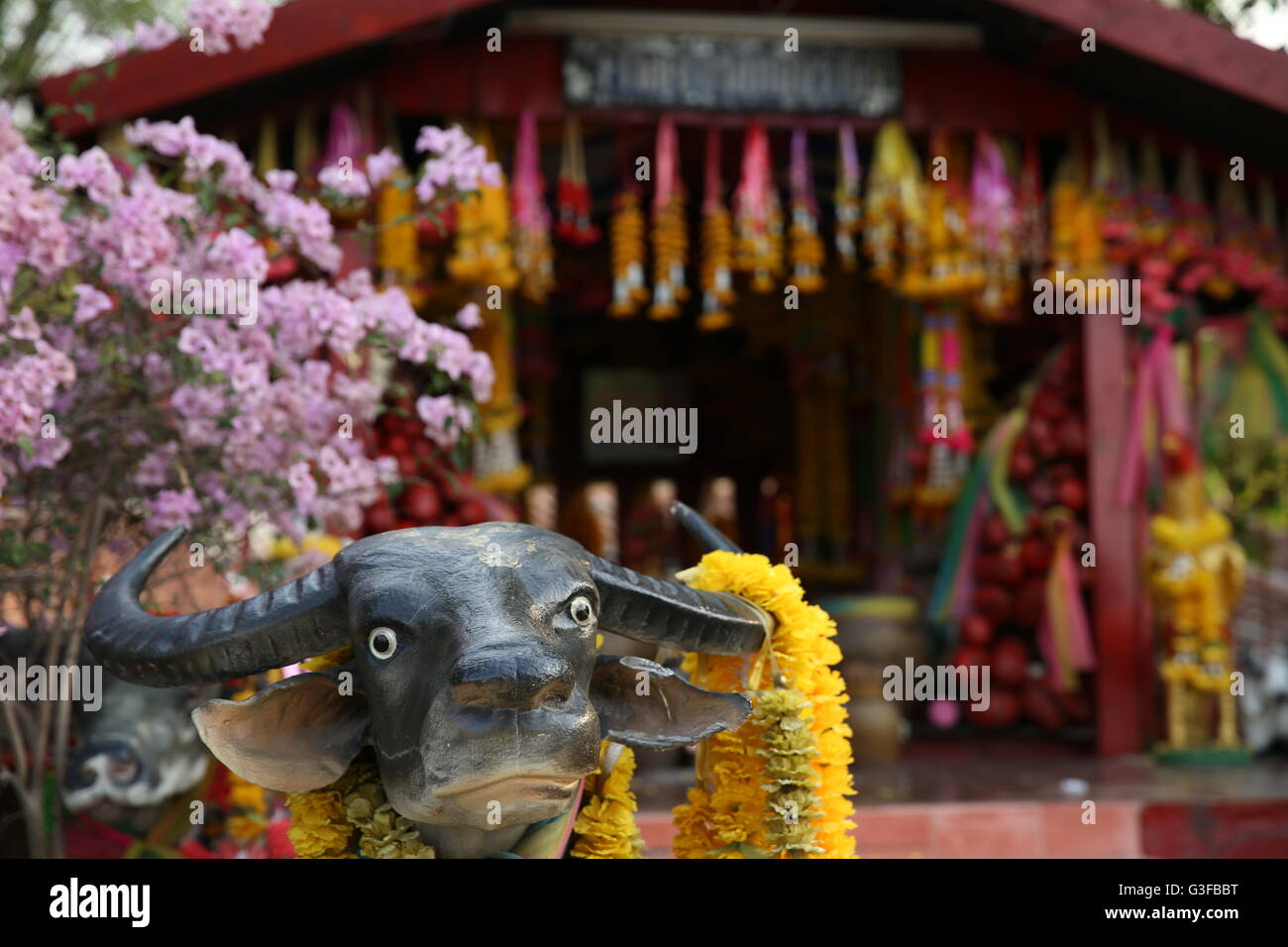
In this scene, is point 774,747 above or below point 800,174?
below

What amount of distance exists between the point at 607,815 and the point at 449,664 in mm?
604

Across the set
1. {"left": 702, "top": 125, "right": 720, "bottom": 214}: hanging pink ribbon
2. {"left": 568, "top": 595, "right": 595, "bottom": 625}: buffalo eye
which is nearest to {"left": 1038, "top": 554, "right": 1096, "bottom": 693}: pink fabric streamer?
{"left": 702, "top": 125, "right": 720, "bottom": 214}: hanging pink ribbon

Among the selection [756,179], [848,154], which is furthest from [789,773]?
[848,154]

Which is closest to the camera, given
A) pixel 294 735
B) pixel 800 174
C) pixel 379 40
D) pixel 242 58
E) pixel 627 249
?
pixel 294 735

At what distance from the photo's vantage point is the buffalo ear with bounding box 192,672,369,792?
2400 mm

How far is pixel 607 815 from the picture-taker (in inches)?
103

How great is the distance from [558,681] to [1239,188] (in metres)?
6.77

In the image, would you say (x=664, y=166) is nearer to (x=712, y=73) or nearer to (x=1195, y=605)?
(x=712, y=73)

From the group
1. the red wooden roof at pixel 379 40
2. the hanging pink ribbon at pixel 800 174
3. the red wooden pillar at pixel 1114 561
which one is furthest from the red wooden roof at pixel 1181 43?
the red wooden pillar at pixel 1114 561

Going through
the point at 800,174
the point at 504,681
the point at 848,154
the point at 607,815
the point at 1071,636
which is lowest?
the point at 1071,636

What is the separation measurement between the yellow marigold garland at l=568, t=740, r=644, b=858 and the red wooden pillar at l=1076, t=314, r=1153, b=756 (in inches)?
211

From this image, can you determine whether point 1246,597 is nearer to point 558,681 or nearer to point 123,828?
point 123,828

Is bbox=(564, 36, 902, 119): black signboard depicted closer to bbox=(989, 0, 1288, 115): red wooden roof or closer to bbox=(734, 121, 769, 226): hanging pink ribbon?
bbox=(734, 121, 769, 226): hanging pink ribbon

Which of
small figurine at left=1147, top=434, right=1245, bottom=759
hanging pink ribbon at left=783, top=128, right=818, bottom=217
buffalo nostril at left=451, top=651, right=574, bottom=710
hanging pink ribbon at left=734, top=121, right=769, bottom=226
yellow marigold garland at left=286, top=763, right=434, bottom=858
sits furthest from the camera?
hanging pink ribbon at left=783, top=128, right=818, bottom=217
